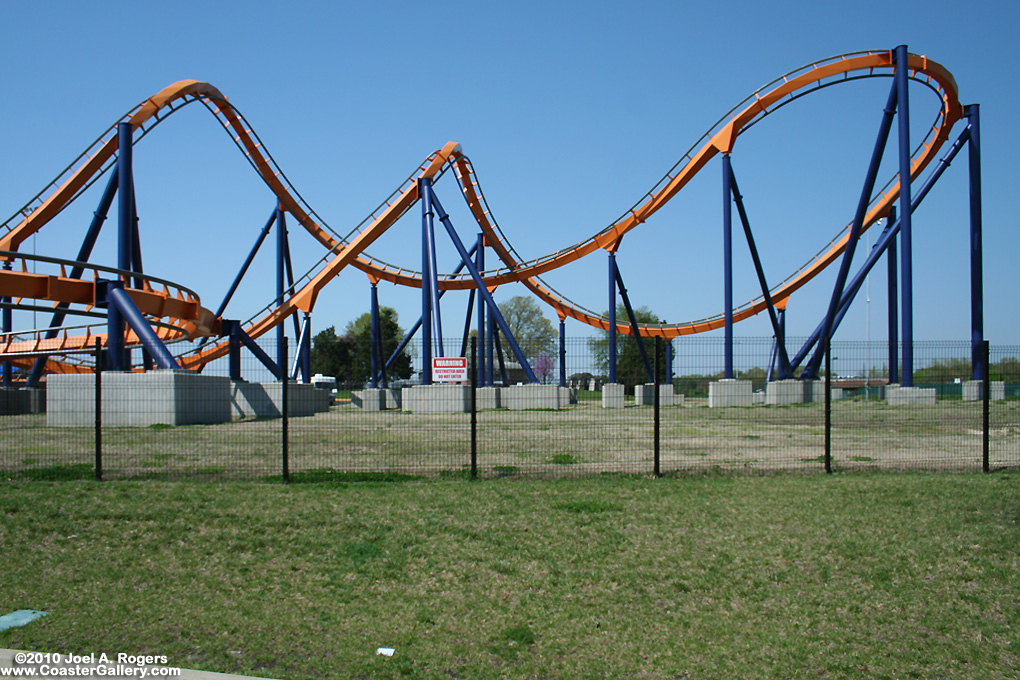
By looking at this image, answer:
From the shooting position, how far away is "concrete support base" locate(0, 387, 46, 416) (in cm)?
2506

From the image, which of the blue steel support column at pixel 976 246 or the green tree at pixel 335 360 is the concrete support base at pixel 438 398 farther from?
the green tree at pixel 335 360

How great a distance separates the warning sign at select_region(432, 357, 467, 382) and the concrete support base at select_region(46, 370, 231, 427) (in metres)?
5.99

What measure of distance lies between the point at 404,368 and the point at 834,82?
48.0m

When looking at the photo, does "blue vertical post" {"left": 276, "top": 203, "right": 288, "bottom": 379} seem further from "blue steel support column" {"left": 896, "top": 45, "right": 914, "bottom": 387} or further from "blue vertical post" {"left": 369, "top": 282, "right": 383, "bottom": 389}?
"blue steel support column" {"left": 896, "top": 45, "right": 914, "bottom": 387}

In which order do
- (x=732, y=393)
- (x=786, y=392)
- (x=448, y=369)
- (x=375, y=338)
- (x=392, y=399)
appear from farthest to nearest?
1. (x=375, y=338)
2. (x=392, y=399)
3. (x=786, y=392)
4. (x=732, y=393)
5. (x=448, y=369)

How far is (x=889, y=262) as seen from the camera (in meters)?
32.8

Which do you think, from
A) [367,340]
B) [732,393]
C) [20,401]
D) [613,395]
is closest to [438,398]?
[613,395]

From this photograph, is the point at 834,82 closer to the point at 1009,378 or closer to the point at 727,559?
the point at 1009,378

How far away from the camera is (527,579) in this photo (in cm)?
621

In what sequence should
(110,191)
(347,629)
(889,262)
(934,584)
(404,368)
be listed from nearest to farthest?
(347,629) < (934,584) < (110,191) < (889,262) < (404,368)

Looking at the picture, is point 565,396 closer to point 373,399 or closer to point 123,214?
point 123,214

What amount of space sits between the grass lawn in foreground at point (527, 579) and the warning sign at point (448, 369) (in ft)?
43.6

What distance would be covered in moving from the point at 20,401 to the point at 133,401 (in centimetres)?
885

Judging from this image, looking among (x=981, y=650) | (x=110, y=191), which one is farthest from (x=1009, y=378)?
(x=110, y=191)
